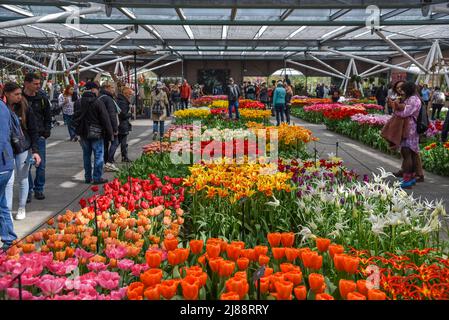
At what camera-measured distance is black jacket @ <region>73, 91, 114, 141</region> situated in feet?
26.5

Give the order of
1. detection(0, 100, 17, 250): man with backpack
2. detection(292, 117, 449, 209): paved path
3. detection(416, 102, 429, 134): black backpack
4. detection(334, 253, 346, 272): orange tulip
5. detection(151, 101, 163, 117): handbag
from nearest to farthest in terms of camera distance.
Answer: detection(334, 253, 346, 272): orange tulip
detection(0, 100, 17, 250): man with backpack
detection(292, 117, 449, 209): paved path
detection(416, 102, 429, 134): black backpack
detection(151, 101, 163, 117): handbag

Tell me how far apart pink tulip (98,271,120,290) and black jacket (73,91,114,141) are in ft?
19.4

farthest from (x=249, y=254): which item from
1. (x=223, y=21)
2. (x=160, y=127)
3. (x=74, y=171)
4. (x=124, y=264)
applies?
(x=223, y=21)

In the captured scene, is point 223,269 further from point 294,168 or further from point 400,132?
point 400,132

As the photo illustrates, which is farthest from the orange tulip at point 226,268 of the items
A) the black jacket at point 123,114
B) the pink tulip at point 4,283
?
the black jacket at point 123,114

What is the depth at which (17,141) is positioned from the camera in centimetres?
493

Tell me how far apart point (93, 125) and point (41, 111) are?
49.1 inches

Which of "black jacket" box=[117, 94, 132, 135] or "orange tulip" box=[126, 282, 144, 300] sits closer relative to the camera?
"orange tulip" box=[126, 282, 144, 300]

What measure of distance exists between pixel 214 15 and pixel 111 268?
15.2 m

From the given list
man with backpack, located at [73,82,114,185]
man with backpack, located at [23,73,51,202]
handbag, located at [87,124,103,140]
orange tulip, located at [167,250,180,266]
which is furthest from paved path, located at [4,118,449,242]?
orange tulip, located at [167,250,180,266]

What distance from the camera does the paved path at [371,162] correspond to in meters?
7.69

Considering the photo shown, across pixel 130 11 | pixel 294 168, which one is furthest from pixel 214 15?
pixel 294 168

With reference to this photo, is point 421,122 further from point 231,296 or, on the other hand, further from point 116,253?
point 231,296

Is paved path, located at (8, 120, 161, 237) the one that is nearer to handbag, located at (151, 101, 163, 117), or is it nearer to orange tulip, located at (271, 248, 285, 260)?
handbag, located at (151, 101, 163, 117)
